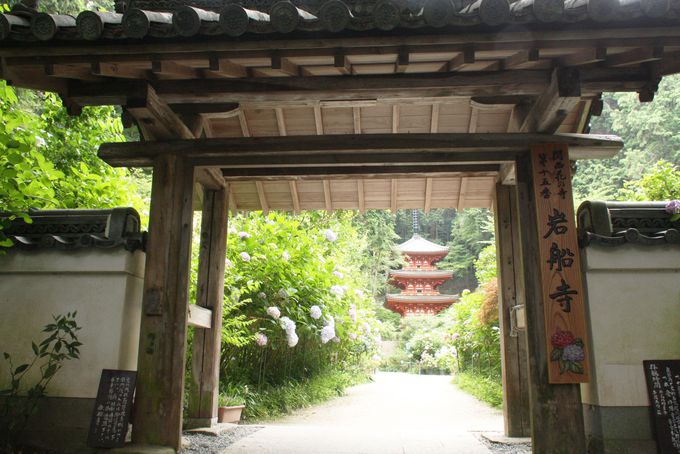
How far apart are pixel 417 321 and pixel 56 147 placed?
21432 millimetres

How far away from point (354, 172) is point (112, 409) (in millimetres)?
3229

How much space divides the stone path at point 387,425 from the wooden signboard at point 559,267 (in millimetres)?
1376

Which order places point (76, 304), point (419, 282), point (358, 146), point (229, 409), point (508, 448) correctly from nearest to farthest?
point (76, 304), point (358, 146), point (508, 448), point (229, 409), point (419, 282)

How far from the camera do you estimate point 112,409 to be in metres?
4.28

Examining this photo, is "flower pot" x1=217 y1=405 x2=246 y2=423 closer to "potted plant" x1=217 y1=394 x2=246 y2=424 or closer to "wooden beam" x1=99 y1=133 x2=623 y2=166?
"potted plant" x1=217 y1=394 x2=246 y2=424

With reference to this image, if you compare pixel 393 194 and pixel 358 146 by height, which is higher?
pixel 393 194

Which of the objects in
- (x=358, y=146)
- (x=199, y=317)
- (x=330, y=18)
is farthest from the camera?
(x=199, y=317)

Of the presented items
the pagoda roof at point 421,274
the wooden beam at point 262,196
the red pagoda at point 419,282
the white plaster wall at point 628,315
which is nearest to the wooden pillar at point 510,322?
the white plaster wall at point 628,315

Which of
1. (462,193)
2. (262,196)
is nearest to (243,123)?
(262,196)

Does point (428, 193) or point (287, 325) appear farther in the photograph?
point (287, 325)

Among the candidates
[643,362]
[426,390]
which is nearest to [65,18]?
[643,362]

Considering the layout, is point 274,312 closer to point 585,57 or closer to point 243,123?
point 243,123

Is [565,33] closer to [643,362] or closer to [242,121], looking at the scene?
[643,362]

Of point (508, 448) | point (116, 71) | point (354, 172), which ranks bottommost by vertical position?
point (508, 448)
